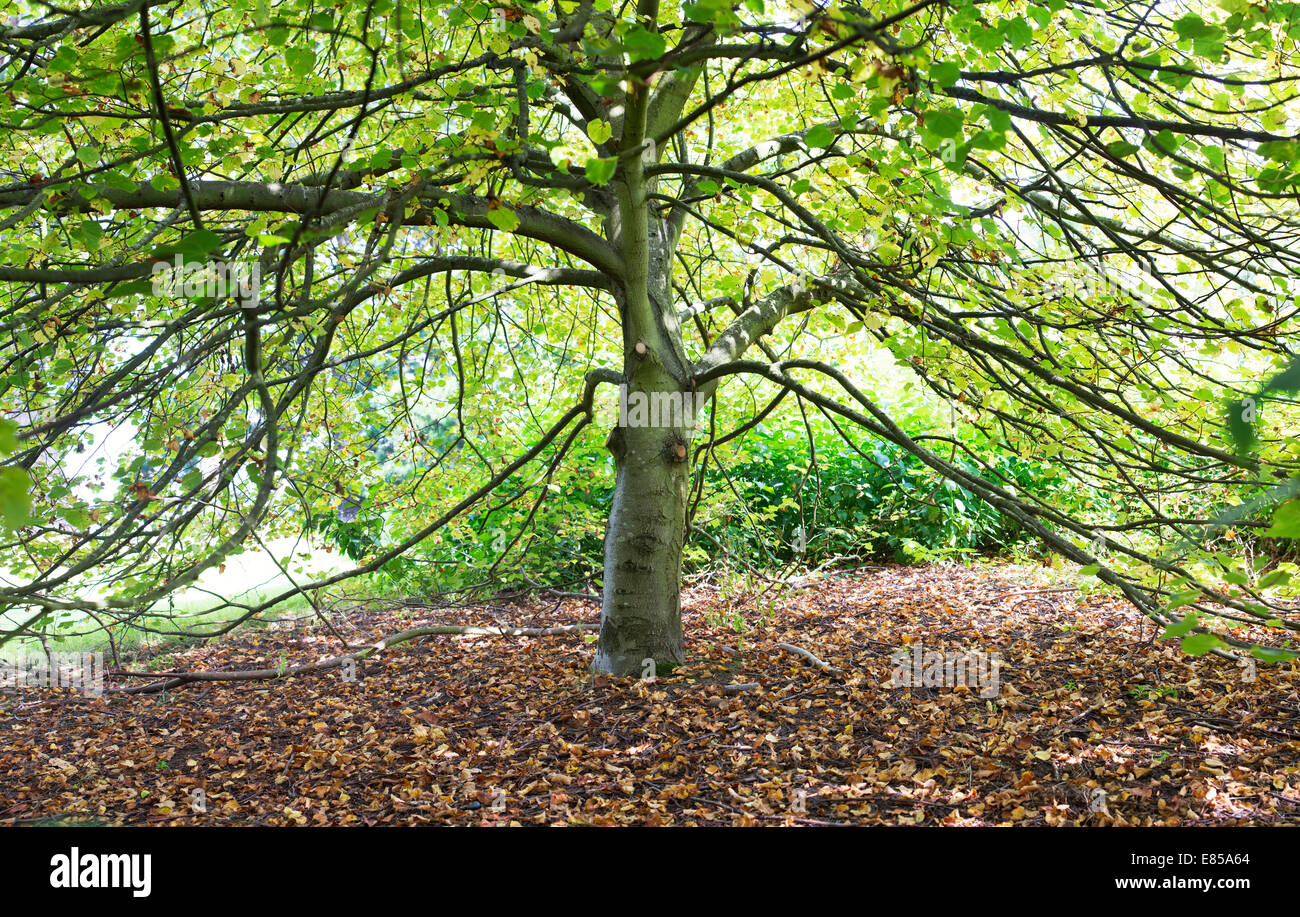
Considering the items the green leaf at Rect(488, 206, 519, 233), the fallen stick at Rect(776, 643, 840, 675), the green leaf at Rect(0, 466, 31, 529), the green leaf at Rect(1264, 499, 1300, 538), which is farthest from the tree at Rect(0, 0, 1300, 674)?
the green leaf at Rect(0, 466, 31, 529)

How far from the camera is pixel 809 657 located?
17.5ft

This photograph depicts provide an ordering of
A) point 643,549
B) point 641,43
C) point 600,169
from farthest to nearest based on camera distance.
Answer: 1. point 643,549
2. point 600,169
3. point 641,43

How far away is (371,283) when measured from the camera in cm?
454

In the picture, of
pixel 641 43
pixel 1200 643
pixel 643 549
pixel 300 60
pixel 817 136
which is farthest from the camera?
pixel 643 549

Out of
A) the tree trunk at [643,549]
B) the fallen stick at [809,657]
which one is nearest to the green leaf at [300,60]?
the tree trunk at [643,549]

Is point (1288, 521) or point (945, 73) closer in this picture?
point (1288, 521)

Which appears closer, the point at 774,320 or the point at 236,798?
the point at 236,798

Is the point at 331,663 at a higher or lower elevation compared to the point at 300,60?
lower

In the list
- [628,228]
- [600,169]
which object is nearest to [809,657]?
[628,228]

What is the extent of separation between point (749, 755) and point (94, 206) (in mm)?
3385

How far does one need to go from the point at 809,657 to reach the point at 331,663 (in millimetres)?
3159

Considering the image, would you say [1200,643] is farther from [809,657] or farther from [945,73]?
[809,657]
